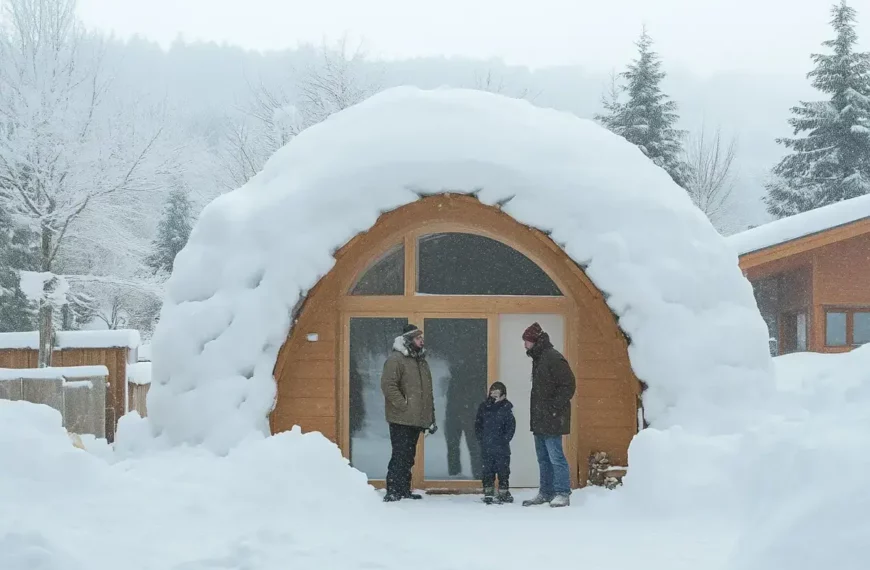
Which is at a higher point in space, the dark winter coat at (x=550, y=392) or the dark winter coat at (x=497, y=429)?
the dark winter coat at (x=550, y=392)

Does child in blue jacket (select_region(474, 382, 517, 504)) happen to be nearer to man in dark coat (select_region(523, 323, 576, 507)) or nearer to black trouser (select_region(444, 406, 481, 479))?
man in dark coat (select_region(523, 323, 576, 507))

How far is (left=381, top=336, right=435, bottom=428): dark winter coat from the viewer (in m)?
8.50

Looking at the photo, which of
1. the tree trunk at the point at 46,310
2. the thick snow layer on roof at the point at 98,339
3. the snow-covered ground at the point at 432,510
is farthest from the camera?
the tree trunk at the point at 46,310

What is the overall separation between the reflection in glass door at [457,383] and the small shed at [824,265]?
652 cm

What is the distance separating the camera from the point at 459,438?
960 centimetres

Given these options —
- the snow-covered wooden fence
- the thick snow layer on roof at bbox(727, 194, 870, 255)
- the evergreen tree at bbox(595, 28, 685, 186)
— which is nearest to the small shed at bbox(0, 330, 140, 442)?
the snow-covered wooden fence

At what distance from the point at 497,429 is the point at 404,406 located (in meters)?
0.86

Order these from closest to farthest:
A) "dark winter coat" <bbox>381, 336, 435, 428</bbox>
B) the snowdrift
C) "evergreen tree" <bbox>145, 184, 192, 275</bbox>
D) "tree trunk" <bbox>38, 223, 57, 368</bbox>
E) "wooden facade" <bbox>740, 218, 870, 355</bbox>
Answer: the snowdrift, "dark winter coat" <bbox>381, 336, 435, 428</bbox>, "wooden facade" <bbox>740, 218, 870, 355</bbox>, "tree trunk" <bbox>38, 223, 57, 368</bbox>, "evergreen tree" <bbox>145, 184, 192, 275</bbox>

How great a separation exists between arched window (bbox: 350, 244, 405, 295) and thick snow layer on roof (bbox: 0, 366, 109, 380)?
477 centimetres

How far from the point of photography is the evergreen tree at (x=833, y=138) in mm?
27062

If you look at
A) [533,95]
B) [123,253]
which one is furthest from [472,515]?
[533,95]

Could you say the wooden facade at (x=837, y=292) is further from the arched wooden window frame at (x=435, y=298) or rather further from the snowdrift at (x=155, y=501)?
the snowdrift at (x=155, y=501)

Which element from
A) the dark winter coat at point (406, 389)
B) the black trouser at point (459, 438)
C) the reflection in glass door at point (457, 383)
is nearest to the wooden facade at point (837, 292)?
the reflection in glass door at point (457, 383)

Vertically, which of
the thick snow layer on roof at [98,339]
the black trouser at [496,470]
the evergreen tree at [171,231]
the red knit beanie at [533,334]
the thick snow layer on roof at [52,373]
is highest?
the evergreen tree at [171,231]
